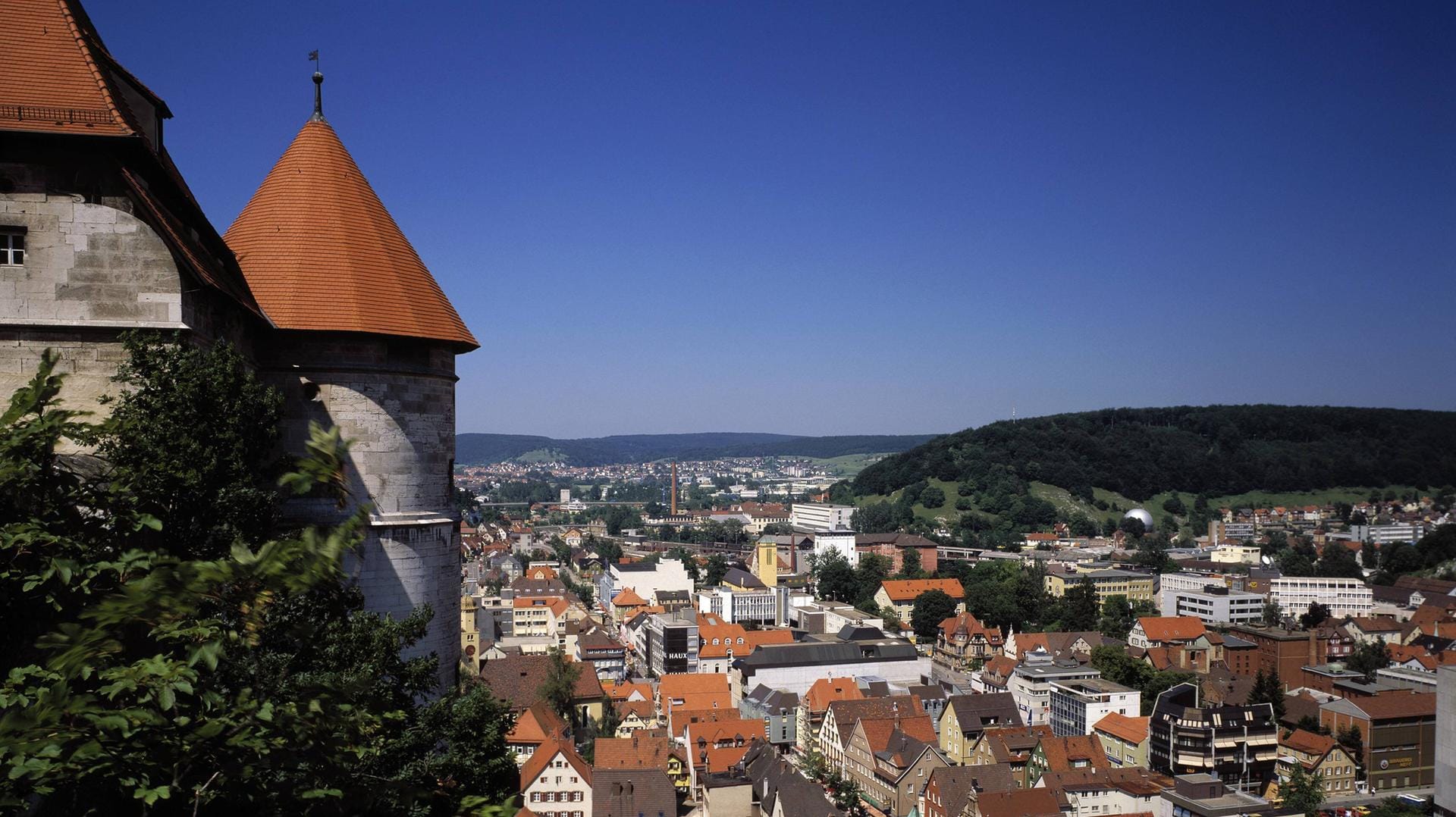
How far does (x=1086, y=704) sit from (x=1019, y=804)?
1543 cm

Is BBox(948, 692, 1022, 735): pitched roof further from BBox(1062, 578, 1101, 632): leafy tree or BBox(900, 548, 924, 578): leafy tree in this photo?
BBox(900, 548, 924, 578): leafy tree

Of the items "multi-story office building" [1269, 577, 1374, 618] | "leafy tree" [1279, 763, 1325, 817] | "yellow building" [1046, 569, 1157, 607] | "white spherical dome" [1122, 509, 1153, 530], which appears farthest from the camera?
"white spherical dome" [1122, 509, 1153, 530]

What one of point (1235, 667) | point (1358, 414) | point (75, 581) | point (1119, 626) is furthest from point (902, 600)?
point (1358, 414)

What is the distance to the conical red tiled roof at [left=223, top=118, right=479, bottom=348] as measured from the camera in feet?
37.1

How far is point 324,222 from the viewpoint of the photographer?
11.9 m

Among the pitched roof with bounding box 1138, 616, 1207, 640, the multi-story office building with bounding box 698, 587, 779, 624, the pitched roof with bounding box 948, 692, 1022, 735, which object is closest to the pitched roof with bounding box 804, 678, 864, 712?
the pitched roof with bounding box 948, 692, 1022, 735

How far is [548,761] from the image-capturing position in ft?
115

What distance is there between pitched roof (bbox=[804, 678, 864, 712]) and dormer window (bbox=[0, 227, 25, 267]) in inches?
1737

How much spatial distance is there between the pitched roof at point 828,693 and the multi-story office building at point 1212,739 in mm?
13519

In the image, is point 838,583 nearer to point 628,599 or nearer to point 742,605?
point 742,605

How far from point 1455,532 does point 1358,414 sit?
108055 mm

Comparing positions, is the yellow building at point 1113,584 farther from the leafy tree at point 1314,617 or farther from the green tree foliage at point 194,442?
the green tree foliage at point 194,442

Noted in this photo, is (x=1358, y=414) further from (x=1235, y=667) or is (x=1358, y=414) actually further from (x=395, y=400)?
(x=395, y=400)

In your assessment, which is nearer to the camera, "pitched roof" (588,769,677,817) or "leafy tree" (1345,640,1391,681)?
"pitched roof" (588,769,677,817)
